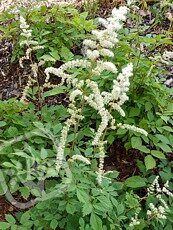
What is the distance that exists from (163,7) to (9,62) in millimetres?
1831

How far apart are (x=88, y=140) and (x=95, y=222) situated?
0.90m

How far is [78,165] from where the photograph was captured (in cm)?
279

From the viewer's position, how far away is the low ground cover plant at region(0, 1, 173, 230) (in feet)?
8.27

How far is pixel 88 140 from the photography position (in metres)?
3.29

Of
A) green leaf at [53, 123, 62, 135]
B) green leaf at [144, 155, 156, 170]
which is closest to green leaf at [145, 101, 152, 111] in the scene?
green leaf at [144, 155, 156, 170]

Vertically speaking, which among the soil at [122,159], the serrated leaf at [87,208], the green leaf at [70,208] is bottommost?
the soil at [122,159]

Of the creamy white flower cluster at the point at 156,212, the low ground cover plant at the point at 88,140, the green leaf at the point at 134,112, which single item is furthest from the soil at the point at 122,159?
the creamy white flower cluster at the point at 156,212

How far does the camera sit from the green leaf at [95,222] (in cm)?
250

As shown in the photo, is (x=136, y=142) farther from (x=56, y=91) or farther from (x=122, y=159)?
(x=56, y=91)

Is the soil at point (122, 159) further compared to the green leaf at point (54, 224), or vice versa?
the soil at point (122, 159)

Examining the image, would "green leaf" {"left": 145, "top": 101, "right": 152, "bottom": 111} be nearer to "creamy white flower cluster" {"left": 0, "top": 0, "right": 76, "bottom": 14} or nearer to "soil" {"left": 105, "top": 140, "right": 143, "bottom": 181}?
"soil" {"left": 105, "top": 140, "right": 143, "bottom": 181}

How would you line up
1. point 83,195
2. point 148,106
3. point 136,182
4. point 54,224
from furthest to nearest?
point 148,106
point 136,182
point 54,224
point 83,195

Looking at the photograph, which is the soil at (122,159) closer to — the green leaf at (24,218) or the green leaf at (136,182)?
the green leaf at (136,182)

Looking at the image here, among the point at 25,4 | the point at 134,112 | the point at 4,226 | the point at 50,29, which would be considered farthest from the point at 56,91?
the point at 25,4
